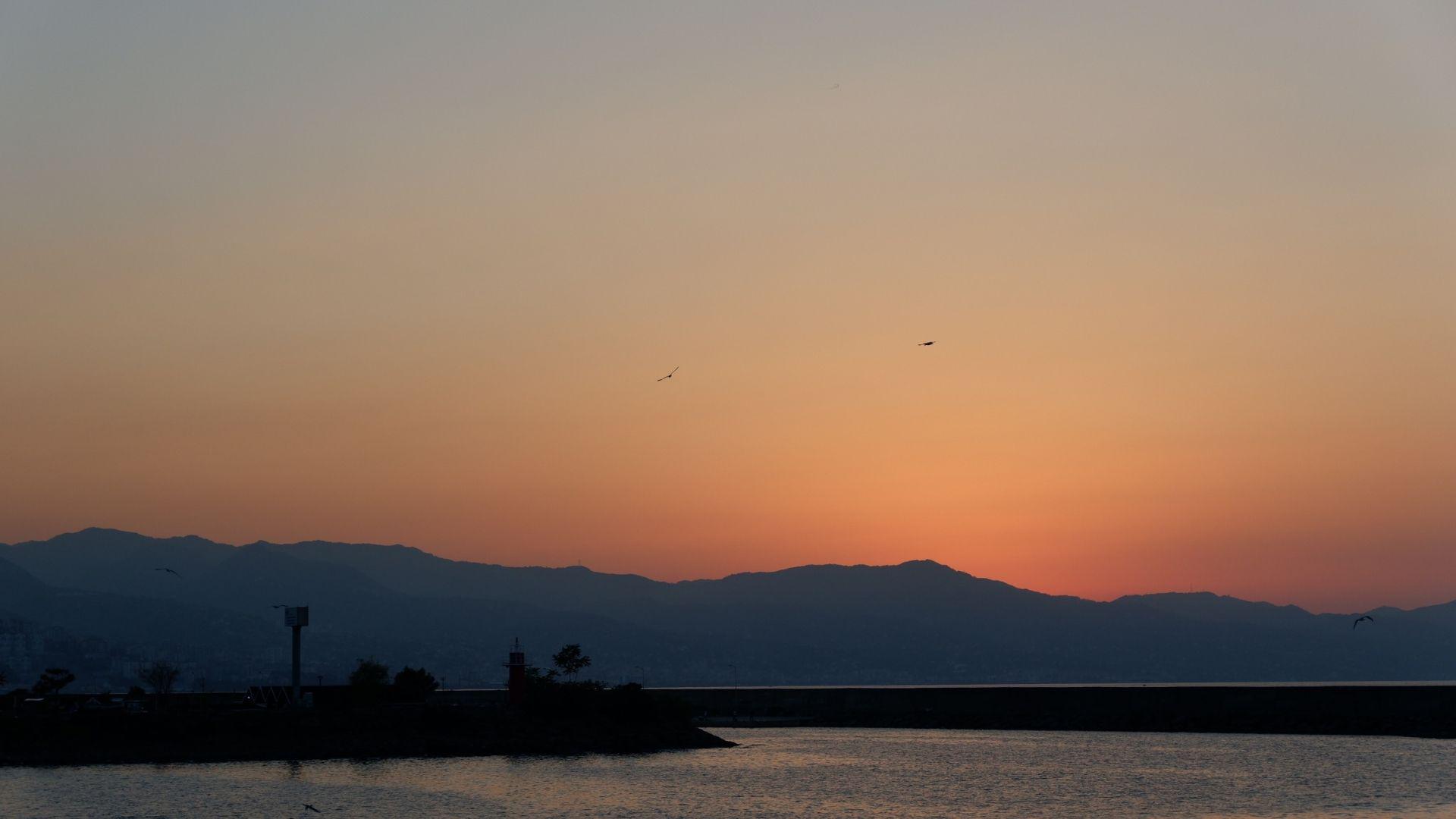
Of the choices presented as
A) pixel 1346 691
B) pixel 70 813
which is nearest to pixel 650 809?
pixel 70 813

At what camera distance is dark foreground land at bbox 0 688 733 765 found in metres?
96.3

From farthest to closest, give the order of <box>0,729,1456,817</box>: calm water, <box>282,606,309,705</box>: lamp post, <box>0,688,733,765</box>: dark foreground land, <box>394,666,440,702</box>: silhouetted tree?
<box>394,666,440,702</box>: silhouetted tree → <box>282,606,309,705</box>: lamp post → <box>0,688,733,765</box>: dark foreground land → <box>0,729,1456,817</box>: calm water

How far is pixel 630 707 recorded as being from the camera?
11762 cm

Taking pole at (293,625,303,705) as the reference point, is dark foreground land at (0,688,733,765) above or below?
below

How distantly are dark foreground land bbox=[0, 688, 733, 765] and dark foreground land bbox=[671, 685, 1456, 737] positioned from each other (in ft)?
154

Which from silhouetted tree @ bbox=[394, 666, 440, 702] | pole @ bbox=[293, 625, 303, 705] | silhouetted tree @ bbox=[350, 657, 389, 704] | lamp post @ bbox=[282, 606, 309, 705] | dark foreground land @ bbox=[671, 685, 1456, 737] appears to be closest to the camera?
pole @ bbox=[293, 625, 303, 705]

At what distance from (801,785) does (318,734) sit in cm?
3654

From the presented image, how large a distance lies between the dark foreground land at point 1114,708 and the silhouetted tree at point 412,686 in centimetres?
4409

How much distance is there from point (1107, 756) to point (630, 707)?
3855 centimetres

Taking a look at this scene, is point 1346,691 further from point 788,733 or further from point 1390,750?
point 788,733

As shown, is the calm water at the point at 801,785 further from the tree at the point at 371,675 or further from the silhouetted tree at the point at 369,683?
the tree at the point at 371,675

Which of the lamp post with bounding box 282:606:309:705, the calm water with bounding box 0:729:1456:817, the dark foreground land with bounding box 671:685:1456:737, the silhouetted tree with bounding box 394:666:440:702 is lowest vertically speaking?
the calm water with bounding box 0:729:1456:817

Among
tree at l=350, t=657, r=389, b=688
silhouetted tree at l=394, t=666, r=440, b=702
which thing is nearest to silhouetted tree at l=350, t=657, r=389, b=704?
tree at l=350, t=657, r=389, b=688

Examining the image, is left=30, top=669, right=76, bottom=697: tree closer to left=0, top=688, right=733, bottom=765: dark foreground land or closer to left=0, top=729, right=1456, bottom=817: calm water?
left=0, top=688, right=733, bottom=765: dark foreground land
